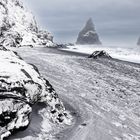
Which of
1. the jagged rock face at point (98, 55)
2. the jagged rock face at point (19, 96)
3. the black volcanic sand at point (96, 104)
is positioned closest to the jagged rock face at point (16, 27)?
the jagged rock face at point (98, 55)

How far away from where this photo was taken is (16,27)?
232ft

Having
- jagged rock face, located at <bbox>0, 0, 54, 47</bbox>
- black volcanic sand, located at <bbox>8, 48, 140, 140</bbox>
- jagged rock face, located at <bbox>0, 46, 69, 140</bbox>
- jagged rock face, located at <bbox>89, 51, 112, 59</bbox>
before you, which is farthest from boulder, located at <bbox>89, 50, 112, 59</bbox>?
jagged rock face, located at <bbox>0, 46, 69, 140</bbox>

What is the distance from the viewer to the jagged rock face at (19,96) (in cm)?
1012

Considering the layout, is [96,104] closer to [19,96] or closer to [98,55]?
[19,96]

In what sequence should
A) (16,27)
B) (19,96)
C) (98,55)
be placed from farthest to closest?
(16,27)
(98,55)
(19,96)

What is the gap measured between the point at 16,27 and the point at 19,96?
6189 cm

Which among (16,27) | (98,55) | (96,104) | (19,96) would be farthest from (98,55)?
(16,27)

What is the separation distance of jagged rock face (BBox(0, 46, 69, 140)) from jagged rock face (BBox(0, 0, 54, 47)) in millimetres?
41063

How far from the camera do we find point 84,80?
70.0 feet

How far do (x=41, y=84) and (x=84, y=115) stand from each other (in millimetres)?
2577

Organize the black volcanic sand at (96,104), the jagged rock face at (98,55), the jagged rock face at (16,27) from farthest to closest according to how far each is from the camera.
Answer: the jagged rock face at (16,27) < the jagged rock face at (98,55) < the black volcanic sand at (96,104)

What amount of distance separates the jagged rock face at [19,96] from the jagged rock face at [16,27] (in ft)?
135

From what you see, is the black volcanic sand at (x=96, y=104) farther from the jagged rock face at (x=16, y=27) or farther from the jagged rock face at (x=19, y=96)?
the jagged rock face at (x=16, y=27)

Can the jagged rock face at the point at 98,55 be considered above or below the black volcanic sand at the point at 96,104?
above
